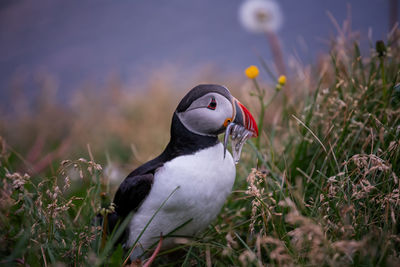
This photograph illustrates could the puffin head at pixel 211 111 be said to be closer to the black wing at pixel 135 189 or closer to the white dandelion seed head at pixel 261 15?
the black wing at pixel 135 189

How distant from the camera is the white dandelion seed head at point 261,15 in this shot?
399 cm

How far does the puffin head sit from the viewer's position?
1.76 meters

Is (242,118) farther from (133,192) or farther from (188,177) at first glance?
(133,192)

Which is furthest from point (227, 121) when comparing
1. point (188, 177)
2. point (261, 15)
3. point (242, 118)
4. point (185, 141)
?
point (261, 15)

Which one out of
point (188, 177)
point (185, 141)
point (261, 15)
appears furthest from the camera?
point (261, 15)

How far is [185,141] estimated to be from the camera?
72.9 inches

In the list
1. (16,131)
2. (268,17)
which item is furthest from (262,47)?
(16,131)

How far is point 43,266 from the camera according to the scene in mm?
1799

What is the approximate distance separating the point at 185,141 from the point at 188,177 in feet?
0.70

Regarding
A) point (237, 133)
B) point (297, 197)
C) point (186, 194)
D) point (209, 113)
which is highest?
point (209, 113)

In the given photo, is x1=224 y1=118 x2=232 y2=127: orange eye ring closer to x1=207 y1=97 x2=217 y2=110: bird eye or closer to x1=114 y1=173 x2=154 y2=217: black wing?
x1=207 y1=97 x2=217 y2=110: bird eye

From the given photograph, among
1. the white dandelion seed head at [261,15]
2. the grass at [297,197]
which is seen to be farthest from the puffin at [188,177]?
the white dandelion seed head at [261,15]

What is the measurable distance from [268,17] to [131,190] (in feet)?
9.73

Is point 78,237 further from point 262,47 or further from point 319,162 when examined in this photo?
point 262,47
